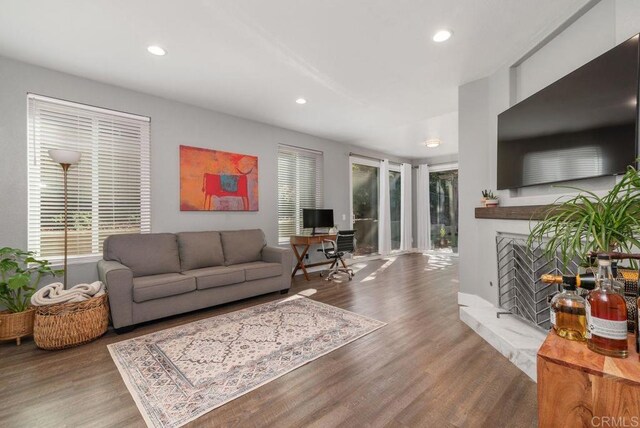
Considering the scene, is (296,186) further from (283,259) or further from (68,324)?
(68,324)

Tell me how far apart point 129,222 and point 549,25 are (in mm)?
4813

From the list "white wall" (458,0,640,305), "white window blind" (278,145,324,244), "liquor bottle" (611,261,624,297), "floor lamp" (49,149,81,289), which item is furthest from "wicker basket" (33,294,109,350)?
"white wall" (458,0,640,305)

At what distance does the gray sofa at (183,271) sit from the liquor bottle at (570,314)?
10.1ft

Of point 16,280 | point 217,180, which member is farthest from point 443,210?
point 16,280

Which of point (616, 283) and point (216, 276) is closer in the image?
point (616, 283)

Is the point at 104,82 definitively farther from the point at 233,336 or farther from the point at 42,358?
the point at 233,336

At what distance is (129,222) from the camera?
357 cm

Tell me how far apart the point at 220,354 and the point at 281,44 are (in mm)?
2784

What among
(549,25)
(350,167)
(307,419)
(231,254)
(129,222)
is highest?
(549,25)

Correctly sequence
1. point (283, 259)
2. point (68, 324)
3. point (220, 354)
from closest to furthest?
point (220, 354) → point (68, 324) → point (283, 259)

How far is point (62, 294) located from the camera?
2561 mm

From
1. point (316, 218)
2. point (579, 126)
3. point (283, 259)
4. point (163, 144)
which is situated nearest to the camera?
point (579, 126)

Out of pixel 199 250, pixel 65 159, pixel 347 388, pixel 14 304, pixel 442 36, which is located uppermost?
pixel 442 36

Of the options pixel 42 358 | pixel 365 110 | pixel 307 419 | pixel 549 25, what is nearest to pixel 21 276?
pixel 42 358
